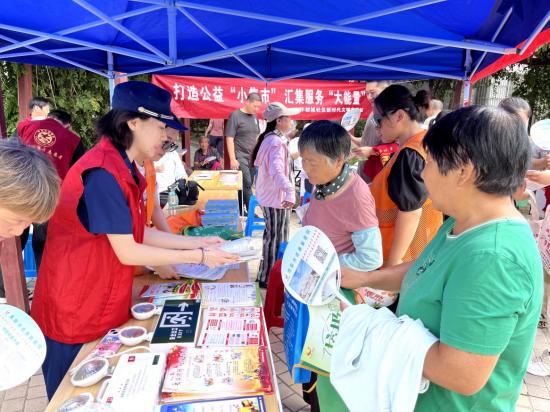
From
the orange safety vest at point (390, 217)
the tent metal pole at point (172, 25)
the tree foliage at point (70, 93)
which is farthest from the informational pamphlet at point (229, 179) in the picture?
the orange safety vest at point (390, 217)

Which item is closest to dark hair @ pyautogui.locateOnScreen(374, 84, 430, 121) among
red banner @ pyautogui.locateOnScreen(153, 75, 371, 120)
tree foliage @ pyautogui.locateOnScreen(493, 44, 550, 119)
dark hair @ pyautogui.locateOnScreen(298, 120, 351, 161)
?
dark hair @ pyautogui.locateOnScreen(298, 120, 351, 161)

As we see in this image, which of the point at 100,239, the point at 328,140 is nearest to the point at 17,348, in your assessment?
the point at 100,239

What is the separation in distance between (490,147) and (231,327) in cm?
112

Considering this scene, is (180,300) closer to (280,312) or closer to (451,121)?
(280,312)

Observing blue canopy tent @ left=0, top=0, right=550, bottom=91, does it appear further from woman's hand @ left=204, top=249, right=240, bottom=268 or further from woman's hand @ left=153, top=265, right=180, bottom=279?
woman's hand @ left=153, top=265, right=180, bottom=279

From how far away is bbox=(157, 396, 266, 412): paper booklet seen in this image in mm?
1068

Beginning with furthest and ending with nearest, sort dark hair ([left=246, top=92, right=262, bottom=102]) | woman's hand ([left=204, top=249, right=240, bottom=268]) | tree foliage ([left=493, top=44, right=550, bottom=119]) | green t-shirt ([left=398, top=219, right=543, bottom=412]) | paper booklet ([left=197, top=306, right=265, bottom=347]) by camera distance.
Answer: tree foliage ([left=493, top=44, right=550, bottom=119]), dark hair ([left=246, top=92, right=262, bottom=102]), woman's hand ([left=204, top=249, right=240, bottom=268]), paper booklet ([left=197, top=306, right=265, bottom=347]), green t-shirt ([left=398, top=219, right=543, bottom=412])

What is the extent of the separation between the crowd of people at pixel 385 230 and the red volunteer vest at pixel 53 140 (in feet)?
2.80

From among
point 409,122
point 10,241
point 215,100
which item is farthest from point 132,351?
point 215,100

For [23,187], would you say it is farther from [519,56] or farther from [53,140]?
[53,140]

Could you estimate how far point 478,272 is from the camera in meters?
0.75

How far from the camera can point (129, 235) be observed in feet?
4.32

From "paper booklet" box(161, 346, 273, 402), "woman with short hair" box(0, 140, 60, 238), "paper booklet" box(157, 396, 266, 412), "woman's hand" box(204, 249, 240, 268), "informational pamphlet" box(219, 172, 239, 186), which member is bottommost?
"paper booklet" box(157, 396, 266, 412)

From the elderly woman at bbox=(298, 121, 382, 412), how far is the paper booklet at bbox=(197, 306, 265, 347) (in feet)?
1.48
